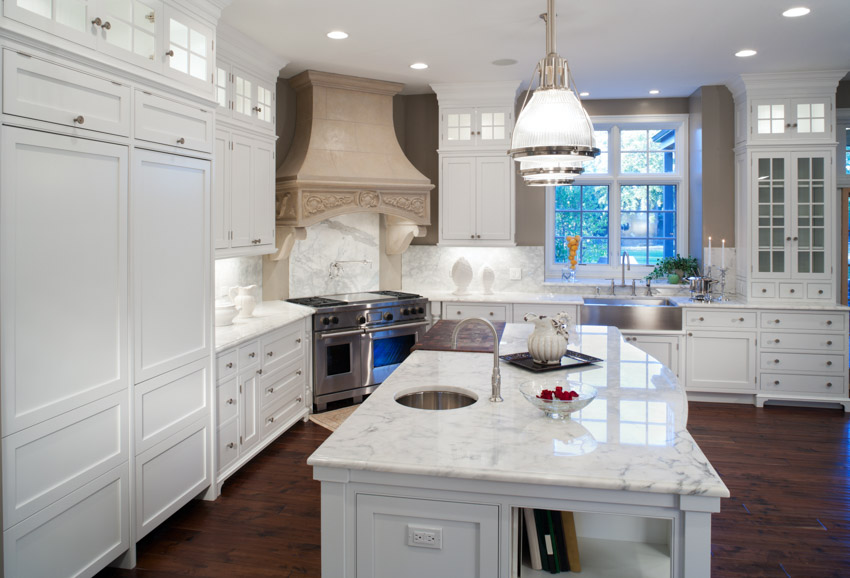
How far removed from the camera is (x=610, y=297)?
6.04 meters

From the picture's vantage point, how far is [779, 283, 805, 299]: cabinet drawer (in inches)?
218

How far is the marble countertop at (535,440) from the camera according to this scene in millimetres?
1709

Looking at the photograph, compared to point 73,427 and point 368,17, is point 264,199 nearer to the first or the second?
point 368,17

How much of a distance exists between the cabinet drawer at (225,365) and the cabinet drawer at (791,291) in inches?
185

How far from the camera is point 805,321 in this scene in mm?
5363

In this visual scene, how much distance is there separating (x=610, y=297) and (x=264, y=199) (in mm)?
3359

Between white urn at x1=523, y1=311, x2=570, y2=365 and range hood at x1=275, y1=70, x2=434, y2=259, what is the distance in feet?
8.78

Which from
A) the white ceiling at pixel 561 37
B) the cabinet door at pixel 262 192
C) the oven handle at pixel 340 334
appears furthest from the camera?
the oven handle at pixel 340 334

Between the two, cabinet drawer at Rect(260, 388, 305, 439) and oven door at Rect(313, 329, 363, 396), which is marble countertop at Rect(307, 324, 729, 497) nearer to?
cabinet drawer at Rect(260, 388, 305, 439)

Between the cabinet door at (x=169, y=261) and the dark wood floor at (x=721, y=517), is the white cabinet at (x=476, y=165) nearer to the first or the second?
the dark wood floor at (x=721, y=517)

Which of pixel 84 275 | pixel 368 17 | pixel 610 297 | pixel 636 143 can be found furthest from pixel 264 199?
pixel 636 143

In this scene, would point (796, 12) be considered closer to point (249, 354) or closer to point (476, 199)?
point (476, 199)

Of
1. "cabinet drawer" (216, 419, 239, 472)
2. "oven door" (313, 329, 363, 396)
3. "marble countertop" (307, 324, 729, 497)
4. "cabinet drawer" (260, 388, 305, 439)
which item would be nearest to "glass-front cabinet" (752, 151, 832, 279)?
"marble countertop" (307, 324, 729, 497)

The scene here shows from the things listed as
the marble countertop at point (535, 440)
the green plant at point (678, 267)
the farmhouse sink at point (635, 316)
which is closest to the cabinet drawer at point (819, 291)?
the green plant at point (678, 267)
